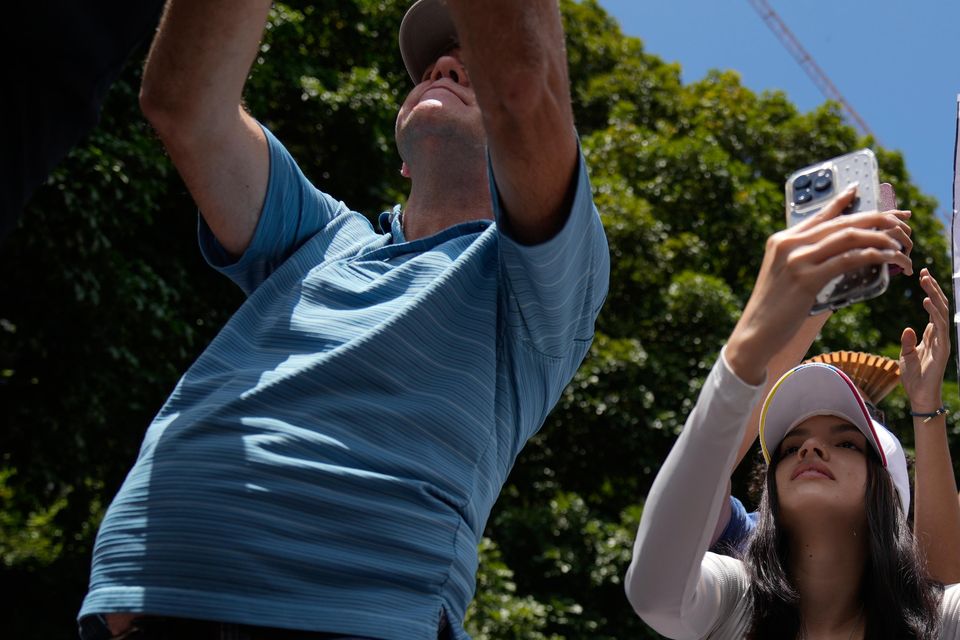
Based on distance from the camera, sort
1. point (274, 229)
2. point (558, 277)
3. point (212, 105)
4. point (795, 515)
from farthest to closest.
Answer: point (795, 515)
point (274, 229)
point (212, 105)
point (558, 277)

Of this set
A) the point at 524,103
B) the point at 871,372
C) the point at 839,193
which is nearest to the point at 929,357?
the point at 871,372

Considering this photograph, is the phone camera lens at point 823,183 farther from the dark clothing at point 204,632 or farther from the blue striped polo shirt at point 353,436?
the dark clothing at point 204,632

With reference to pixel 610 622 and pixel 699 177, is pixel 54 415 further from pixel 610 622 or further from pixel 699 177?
pixel 699 177

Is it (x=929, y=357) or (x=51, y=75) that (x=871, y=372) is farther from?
(x=51, y=75)

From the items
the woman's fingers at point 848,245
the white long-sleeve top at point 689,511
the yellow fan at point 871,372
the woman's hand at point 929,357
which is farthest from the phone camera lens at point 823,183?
the yellow fan at point 871,372

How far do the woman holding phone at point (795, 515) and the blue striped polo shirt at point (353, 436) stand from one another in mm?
299

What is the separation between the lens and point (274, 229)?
6.08ft

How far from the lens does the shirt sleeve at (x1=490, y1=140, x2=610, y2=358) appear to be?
62.0 inches

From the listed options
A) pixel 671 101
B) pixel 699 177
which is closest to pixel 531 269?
pixel 699 177

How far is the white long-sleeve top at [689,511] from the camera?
143cm

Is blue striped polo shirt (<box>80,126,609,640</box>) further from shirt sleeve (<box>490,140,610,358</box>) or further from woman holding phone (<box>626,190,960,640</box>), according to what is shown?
woman holding phone (<box>626,190,960,640</box>)

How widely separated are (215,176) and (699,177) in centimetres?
1149

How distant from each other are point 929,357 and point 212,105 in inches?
71.9

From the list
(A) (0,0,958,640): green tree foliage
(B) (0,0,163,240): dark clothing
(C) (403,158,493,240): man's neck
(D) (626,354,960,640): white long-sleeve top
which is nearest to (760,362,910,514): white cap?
(D) (626,354,960,640): white long-sleeve top
